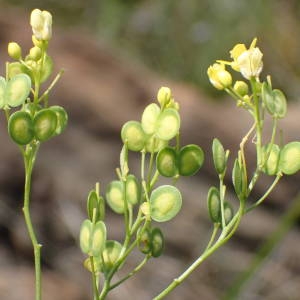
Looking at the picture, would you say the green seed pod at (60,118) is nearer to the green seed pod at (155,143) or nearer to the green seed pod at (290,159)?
the green seed pod at (155,143)

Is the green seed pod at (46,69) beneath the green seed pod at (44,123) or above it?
above

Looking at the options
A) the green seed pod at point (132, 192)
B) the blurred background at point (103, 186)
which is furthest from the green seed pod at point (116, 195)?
the blurred background at point (103, 186)

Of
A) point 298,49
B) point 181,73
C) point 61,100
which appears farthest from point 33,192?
point 298,49

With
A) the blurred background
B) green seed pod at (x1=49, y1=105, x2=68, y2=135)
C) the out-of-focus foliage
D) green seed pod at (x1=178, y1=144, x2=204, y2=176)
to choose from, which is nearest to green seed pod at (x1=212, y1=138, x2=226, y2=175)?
green seed pod at (x1=178, y1=144, x2=204, y2=176)

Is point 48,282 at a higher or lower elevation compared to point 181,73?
lower

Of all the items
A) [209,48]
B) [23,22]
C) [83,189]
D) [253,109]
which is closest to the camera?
[253,109]

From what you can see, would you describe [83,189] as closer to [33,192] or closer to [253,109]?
[33,192]

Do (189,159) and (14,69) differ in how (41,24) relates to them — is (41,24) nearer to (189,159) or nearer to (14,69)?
(14,69)

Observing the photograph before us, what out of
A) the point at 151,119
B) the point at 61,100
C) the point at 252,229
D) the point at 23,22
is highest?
the point at 23,22
